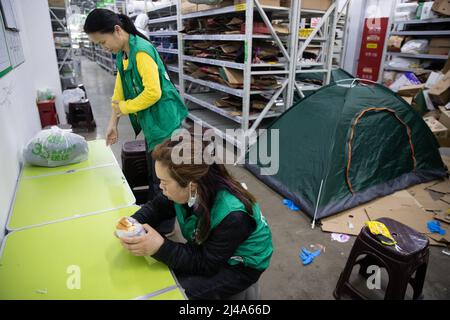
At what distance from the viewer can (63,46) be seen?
688 centimetres

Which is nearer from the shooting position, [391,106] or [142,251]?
[142,251]

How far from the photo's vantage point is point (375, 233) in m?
1.63

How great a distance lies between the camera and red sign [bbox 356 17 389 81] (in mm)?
6317

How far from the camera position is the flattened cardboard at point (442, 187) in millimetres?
2922

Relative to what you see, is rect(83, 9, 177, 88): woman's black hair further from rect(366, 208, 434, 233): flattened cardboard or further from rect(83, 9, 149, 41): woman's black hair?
rect(366, 208, 434, 233): flattened cardboard

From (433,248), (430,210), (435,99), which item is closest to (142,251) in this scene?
(433,248)

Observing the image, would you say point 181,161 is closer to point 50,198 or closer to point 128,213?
point 128,213

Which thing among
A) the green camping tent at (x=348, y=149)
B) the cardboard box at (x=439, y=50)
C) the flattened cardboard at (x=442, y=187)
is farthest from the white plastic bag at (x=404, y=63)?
the flattened cardboard at (x=442, y=187)

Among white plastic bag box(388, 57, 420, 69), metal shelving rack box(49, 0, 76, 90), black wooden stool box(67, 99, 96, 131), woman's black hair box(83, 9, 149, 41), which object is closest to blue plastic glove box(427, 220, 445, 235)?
woman's black hair box(83, 9, 149, 41)

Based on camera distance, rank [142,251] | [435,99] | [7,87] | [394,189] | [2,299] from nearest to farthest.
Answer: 1. [2,299]
2. [142,251]
3. [7,87]
4. [394,189]
5. [435,99]

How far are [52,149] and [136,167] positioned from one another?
31.8 inches

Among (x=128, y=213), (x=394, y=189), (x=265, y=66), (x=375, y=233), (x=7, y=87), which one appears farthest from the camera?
(x=265, y=66)

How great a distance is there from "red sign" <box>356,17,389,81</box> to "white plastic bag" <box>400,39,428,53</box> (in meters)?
0.82

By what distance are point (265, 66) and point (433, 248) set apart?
2369mm
